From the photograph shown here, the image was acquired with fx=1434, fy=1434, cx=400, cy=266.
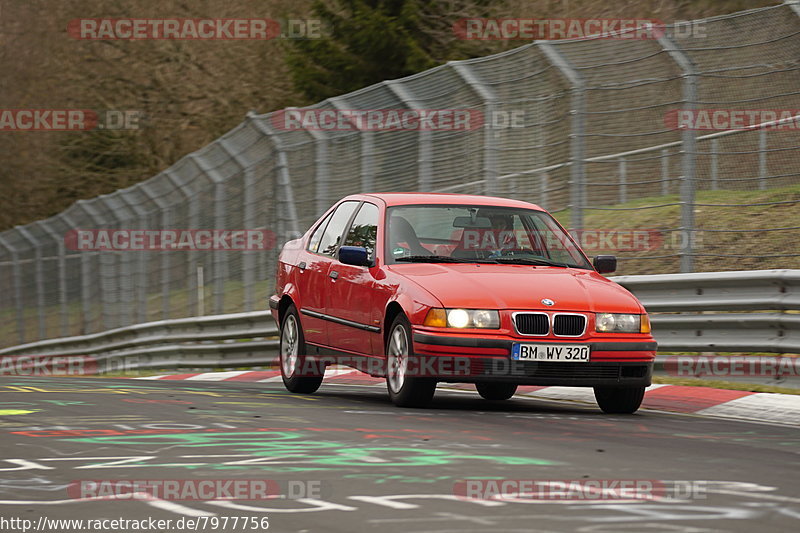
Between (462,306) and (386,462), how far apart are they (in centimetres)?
286

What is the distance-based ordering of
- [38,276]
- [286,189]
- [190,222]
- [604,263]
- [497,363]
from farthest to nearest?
1. [38,276]
2. [190,222]
3. [286,189]
4. [604,263]
5. [497,363]

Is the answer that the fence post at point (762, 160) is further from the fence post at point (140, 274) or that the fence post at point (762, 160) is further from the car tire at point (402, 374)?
the fence post at point (140, 274)

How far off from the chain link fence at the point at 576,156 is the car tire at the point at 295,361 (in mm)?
3104

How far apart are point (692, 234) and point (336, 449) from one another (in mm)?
5917

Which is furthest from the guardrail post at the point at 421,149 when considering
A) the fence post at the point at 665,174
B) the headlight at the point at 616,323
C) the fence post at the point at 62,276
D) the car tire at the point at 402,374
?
the fence post at the point at 62,276

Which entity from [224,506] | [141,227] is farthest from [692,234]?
[141,227]

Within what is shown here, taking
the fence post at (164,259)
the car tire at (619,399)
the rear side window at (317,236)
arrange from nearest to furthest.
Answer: the car tire at (619,399) → the rear side window at (317,236) → the fence post at (164,259)

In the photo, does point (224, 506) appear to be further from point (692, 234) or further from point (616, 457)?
point (692, 234)

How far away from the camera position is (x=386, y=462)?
6.80 meters

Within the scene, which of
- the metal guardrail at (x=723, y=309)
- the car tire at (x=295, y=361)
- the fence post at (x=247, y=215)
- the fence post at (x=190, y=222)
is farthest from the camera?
the fence post at (x=190, y=222)

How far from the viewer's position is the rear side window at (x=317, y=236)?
1215 cm

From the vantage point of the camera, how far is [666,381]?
12219 millimetres

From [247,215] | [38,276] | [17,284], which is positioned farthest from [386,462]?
[17,284]

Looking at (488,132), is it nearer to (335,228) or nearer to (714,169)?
(714,169)
